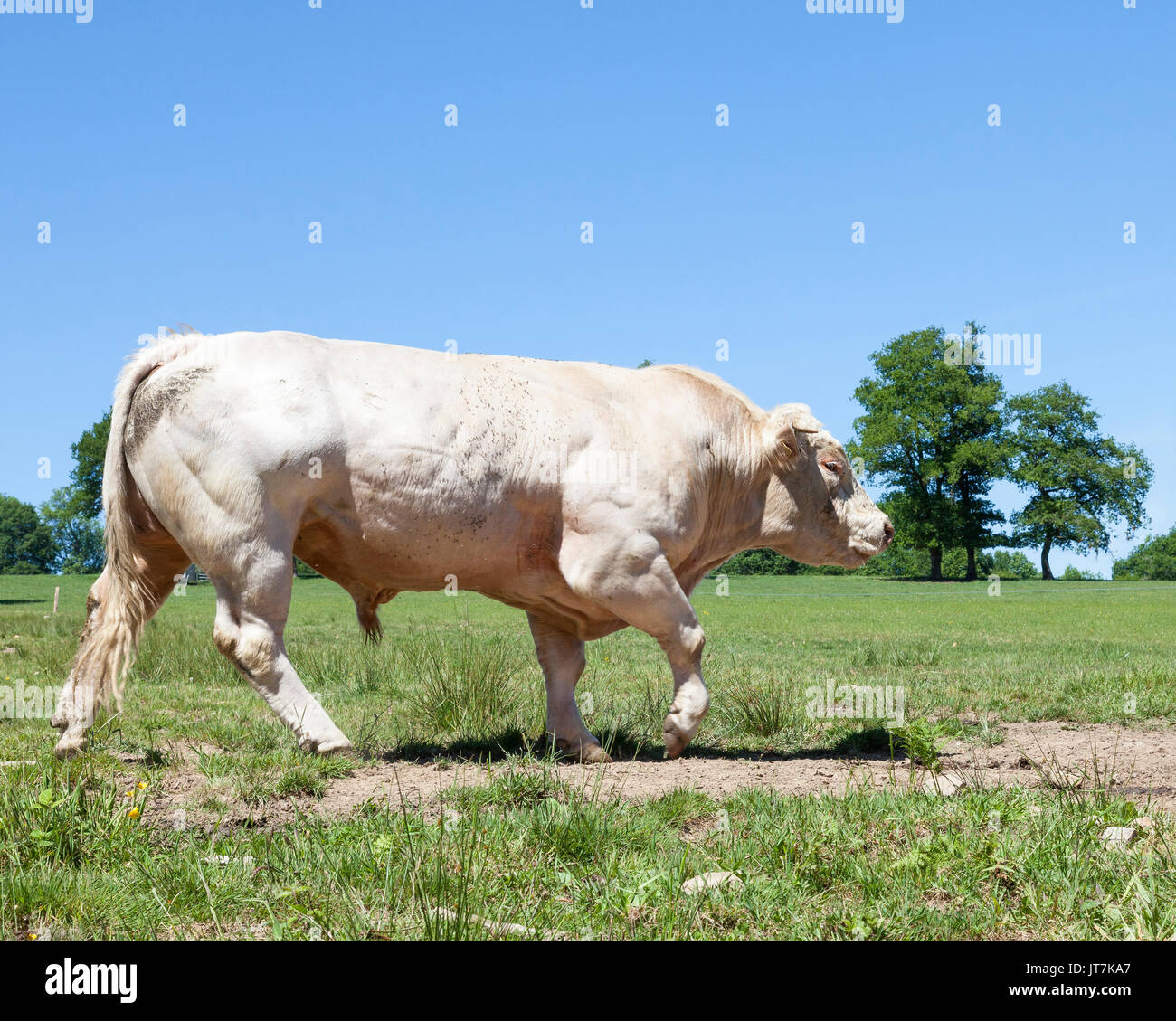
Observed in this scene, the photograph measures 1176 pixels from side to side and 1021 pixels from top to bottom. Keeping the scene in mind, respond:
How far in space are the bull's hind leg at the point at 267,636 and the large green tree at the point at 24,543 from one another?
357 feet

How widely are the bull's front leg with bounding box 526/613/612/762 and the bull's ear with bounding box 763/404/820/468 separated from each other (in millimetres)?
1853

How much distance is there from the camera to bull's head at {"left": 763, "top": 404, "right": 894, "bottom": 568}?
727 cm

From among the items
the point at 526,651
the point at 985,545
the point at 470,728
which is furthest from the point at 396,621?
the point at 985,545

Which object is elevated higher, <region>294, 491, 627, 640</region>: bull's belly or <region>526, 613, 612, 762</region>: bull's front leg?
<region>294, 491, 627, 640</region>: bull's belly

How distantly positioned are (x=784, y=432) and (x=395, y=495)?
9.18 ft

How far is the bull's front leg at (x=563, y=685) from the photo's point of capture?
6.61 metres

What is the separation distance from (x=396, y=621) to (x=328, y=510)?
18.6m

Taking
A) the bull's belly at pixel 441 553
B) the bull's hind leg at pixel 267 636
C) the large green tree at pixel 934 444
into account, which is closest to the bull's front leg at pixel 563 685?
the bull's belly at pixel 441 553

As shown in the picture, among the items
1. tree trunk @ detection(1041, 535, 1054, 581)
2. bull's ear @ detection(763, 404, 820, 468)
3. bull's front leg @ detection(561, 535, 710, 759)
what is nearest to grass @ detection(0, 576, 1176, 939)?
bull's front leg @ detection(561, 535, 710, 759)

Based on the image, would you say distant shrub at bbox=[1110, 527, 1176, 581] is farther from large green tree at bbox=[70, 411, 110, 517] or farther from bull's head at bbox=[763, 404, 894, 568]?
bull's head at bbox=[763, 404, 894, 568]

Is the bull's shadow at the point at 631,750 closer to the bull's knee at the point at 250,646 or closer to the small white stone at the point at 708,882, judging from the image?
the bull's knee at the point at 250,646

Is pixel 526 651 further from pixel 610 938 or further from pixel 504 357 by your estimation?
pixel 610 938

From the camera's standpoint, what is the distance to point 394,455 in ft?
18.9

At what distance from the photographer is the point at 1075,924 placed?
3270 millimetres
